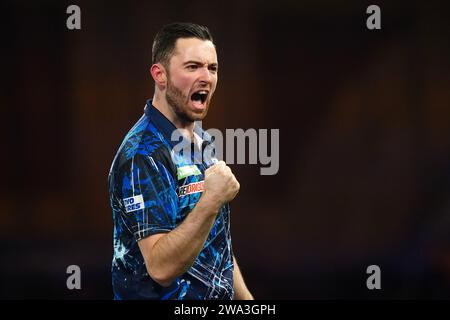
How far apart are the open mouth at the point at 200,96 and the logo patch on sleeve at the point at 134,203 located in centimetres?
59

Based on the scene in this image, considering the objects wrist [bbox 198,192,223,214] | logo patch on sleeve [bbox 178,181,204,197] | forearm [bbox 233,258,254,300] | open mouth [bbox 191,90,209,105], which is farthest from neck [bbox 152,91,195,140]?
forearm [bbox 233,258,254,300]

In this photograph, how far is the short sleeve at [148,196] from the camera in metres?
2.93

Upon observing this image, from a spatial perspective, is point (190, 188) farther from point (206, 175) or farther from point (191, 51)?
point (191, 51)

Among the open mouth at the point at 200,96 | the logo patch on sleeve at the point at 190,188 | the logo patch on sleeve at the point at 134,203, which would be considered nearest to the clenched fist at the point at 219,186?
the logo patch on sleeve at the point at 190,188

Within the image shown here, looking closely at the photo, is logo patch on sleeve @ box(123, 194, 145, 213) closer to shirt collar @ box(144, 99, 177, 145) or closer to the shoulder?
the shoulder

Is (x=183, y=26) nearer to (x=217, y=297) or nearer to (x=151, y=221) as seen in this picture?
(x=151, y=221)

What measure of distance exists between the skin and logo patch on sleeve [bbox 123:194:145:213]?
0.50 ft

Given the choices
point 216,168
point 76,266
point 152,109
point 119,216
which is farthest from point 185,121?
point 76,266

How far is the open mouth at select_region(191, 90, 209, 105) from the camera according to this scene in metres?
3.23

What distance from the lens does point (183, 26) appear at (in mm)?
3236

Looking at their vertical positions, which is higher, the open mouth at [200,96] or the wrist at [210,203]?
the open mouth at [200,96]

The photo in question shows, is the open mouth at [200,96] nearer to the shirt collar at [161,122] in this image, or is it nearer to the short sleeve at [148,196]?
the shirt collar at [161,122]

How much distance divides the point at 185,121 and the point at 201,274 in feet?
2.53

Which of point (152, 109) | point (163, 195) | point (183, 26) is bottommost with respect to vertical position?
point (163, 195)
